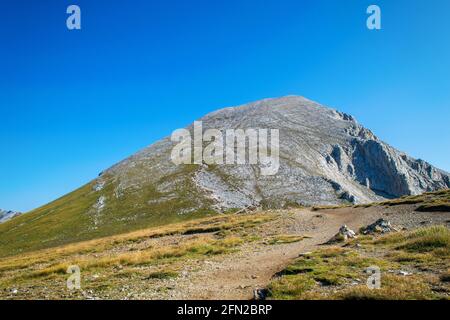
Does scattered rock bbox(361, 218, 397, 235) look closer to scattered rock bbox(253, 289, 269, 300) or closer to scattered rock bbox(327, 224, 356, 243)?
scattered rock bbox(327, 224, 356, 243)

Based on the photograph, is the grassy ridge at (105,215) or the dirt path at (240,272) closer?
the dirt path at (240,272)

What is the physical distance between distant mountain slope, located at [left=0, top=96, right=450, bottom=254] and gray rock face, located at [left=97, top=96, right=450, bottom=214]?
34 centimetres

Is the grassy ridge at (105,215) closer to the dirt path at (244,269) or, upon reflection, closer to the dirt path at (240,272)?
the dirt path at (244,269)

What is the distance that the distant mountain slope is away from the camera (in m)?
103

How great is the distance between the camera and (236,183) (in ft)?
388

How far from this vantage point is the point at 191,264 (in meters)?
25.1

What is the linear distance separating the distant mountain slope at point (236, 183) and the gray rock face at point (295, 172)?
34 centimetres

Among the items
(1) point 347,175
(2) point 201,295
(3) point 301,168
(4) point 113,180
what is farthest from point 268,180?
(2) point 201,295

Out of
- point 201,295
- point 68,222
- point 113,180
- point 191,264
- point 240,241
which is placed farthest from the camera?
point 113,180

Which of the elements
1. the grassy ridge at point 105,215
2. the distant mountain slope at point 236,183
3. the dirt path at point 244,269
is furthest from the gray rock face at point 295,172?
the dirt path at point 244,269

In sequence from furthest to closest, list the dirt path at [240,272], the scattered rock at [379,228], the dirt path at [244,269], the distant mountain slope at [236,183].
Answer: the distant mountain slope at [236,183] < the scattered rock at [379,228] < the dirt path at [244,269] < the dirt path at [240,272]

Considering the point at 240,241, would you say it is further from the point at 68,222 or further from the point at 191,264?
the point at 68,222

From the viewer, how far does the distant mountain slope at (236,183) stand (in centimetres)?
10275

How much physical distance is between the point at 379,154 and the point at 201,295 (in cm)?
16004
